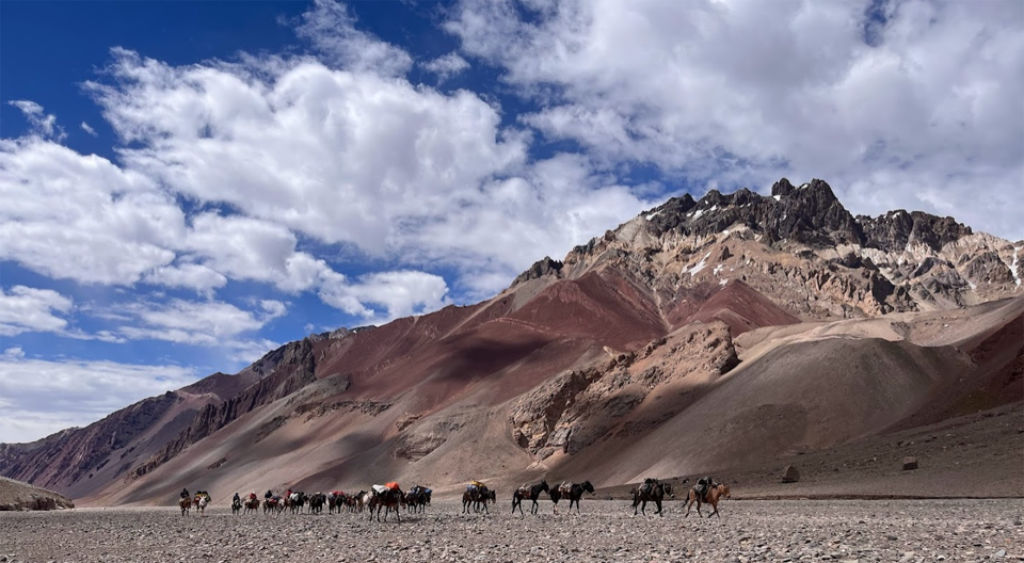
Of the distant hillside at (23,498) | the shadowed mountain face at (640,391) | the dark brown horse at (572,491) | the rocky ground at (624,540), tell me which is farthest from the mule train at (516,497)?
the distant hillside at (23,498)

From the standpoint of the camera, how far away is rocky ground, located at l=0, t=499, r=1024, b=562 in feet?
60.2

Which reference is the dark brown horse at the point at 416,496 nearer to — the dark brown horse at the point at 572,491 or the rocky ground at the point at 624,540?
the rocky ground at the point at 624,540

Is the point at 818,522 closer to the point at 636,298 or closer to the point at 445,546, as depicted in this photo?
the point at 445,546

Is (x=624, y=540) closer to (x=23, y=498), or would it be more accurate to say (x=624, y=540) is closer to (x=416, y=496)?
(x=416, y=496)

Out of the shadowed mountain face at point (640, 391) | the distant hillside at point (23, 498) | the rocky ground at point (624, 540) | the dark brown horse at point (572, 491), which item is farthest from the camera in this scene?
the distant hillside at point (23, 498)

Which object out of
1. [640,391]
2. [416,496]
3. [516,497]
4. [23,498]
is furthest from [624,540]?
[23,498]

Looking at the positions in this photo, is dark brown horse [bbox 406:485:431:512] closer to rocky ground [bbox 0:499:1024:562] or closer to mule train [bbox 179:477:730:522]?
mule train [bbox 179:477:730:522]

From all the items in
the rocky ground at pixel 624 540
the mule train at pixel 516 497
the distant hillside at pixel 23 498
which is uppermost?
the distant hillside at pixel 23 498

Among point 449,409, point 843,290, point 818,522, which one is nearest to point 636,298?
point 843,290

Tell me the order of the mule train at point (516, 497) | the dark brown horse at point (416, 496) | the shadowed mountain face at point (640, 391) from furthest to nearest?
the shadowed mountain face at point (640, 391)
the dark brown horse at point (416, 496)
the mule train at point (516, 497)

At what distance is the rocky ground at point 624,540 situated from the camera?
60.2 ft

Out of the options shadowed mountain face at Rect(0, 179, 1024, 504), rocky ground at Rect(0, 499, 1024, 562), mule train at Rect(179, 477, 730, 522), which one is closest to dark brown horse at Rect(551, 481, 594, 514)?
mule train at Rect(179, 477, 730, 522)

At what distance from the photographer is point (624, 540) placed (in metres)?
23.9

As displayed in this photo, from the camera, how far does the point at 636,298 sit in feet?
655
